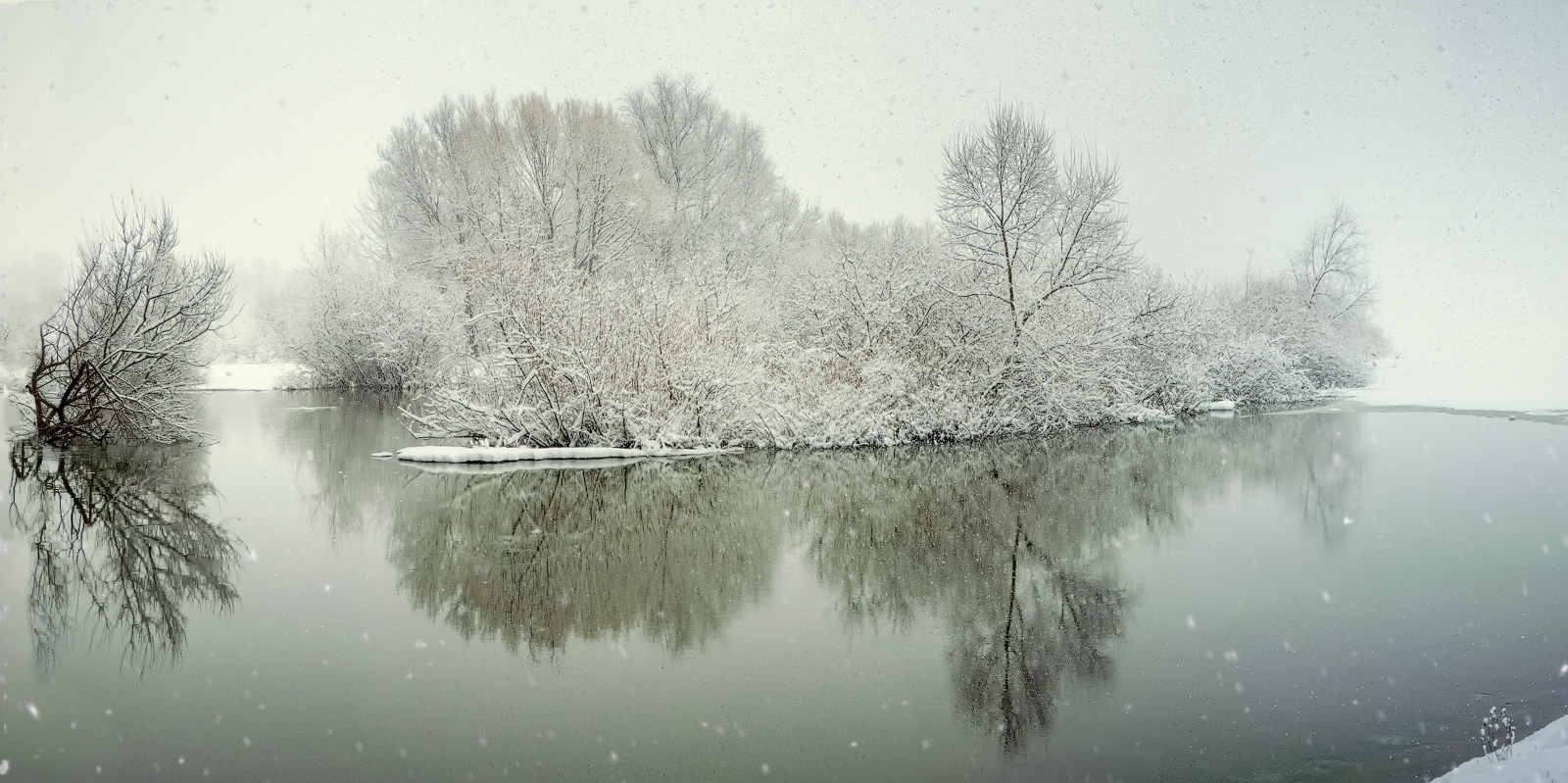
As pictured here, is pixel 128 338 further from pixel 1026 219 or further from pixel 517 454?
pixel 1026 219

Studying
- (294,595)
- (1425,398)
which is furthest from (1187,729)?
(1425,398)

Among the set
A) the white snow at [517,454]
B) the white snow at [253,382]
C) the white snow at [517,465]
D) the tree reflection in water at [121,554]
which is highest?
the white snow at [253,382]

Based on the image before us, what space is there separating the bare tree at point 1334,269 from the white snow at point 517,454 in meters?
31.0

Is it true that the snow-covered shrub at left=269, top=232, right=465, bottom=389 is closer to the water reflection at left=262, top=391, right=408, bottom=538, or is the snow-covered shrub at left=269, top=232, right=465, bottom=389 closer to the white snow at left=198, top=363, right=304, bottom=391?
the white snow at left=198, top=363, right=304, bottom=391

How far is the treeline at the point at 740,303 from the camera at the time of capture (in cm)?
1711

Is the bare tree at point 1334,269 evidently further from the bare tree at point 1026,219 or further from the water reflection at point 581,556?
the water reflection at point 581,556

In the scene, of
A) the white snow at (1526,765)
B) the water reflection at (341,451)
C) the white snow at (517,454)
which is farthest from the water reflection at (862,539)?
the white snow at (1526,765)

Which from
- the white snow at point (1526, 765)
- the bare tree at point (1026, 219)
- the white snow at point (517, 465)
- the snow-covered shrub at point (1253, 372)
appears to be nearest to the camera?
the white snow at point (1526, 765)

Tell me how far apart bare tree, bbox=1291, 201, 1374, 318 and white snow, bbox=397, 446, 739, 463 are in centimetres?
3099

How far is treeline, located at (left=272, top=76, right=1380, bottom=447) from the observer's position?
56.1 ft

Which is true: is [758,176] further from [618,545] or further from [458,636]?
[458,636]

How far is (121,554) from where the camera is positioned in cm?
916

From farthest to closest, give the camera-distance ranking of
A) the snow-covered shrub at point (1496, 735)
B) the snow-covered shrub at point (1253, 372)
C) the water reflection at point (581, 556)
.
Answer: the snow-covered shrub at point (1253, 372) < the water reflection at point (581, 556) < the snow-covered shrub at point (1496, 735)

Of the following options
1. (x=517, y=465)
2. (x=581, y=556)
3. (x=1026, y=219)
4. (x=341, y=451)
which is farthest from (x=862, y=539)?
(x=1026, y=219)
